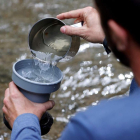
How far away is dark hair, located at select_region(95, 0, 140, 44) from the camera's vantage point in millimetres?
824

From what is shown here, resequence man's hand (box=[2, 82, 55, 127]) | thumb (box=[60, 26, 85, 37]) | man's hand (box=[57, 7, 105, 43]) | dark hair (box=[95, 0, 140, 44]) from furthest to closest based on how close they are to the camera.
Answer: man's hand (box=[57, 7, 105, 43])
thumb (box=[60, 26, 85, 37])
man's hand (box=[2, 82, 55, 127])
dark hair (box=[95, 0, 140, 44])

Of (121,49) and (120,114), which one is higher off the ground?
(121,49)

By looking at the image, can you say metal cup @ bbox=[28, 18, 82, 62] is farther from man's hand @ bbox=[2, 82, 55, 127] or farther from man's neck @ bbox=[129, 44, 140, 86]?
man's neck @ bbox=[129, 44, 140, 86]

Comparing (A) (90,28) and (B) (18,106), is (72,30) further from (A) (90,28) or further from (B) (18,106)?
(B) (18,106)

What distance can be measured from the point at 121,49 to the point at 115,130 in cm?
25

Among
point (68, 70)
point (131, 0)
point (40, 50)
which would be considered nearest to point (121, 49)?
point (131, 0)

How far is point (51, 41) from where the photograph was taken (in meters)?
1.73

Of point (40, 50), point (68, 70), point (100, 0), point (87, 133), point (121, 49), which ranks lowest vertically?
point (68, 70)

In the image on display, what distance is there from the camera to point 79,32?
1727 mm

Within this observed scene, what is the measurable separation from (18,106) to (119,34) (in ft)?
2.33

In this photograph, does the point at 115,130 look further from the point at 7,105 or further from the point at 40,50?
the point at 40,50

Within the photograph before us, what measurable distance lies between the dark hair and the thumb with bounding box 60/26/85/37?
709 mm

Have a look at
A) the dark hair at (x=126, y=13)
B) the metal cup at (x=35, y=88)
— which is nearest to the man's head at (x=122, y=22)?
the dark hair at (x=126, y=13)

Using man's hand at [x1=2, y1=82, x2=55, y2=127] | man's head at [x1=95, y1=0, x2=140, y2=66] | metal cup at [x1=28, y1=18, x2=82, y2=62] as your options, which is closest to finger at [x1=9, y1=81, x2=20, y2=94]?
man's hand at [x1=2, y1=82, x2=55, y2=127]
